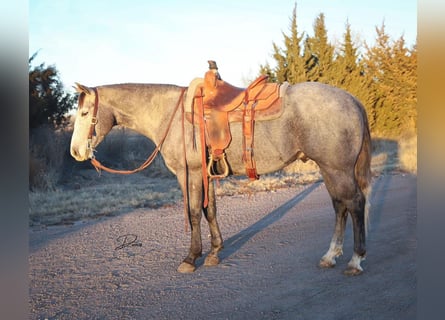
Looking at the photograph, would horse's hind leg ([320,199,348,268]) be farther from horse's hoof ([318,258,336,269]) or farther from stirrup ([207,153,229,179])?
stirrup ([207,153,229,179])

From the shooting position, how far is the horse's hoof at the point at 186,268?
171 inches

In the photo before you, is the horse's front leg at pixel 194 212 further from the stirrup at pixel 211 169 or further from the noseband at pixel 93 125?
the noseband at pixel 93 125

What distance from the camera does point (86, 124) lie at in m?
4.48

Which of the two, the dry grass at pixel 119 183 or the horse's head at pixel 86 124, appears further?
the dry grass at pixel 119 183

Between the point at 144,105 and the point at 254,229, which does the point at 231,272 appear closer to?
the point at 254,229

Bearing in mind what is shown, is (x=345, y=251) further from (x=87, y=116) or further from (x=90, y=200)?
(x=90, y=200)

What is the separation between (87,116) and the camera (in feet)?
14.7

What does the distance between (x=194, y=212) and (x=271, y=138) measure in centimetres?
124

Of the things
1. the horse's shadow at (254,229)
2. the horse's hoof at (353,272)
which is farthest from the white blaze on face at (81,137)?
the horse's hoof at (353,272)

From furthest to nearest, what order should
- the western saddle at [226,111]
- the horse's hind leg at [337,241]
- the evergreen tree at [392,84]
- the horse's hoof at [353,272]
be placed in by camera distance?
the evergreen tree at [392,84], the horse's hind leg at [337,241], the western saddle at [226,111], the horse's hoof at [353,272]

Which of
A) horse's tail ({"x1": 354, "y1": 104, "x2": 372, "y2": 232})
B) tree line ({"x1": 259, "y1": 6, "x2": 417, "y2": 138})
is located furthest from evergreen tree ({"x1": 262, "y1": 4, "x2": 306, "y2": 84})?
horse's tail ({"x1": 354, "y1": 104, "x2": 372, "y2": 232})

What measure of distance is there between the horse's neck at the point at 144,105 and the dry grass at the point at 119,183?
1.26 meters

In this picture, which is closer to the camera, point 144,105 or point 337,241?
point 337,241

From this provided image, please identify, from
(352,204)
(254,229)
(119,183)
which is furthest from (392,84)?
(352,204)
